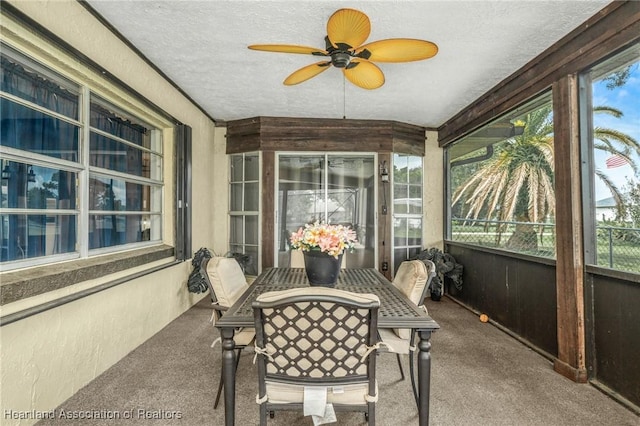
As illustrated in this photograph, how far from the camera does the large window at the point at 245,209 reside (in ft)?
14.8

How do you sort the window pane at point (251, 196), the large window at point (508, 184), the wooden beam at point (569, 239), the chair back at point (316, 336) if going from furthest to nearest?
the window pane at point (251, 196)
the large window at point (508, 184)
the wooden beam at point (569, 239)
the chair back at point (316, 336)

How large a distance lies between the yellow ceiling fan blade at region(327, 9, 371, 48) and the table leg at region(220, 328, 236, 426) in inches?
67.2

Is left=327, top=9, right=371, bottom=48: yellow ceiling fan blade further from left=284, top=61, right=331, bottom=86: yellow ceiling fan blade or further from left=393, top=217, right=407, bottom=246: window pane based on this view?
left=393, top=217, right=407, bottom=246: window pane

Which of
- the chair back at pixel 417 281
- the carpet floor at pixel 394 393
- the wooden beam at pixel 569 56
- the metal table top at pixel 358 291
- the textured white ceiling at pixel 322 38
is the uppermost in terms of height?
the textured white ceiling at pixel 322 38

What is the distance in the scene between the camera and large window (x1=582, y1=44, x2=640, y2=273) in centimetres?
203

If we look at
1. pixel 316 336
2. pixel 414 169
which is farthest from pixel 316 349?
pixel 414 169

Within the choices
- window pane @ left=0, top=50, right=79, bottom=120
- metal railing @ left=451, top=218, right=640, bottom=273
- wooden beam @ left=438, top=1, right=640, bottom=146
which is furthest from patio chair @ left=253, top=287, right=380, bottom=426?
wooden beam @ left=438, top=1, right=640, bottom=146

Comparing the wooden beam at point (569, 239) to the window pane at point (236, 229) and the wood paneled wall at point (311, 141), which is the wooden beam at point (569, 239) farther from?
the window pane at point (236, 229)

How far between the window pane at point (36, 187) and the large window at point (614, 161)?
146 inches

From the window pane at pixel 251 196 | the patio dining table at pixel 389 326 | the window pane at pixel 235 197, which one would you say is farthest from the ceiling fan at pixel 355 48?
the window pane at pixel 235 197

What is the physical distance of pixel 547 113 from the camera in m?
2.97

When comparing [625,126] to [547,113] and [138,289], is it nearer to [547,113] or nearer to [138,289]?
[547,113]

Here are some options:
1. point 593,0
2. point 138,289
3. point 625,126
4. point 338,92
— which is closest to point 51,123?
point 138,289

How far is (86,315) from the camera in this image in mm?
A: 2127
